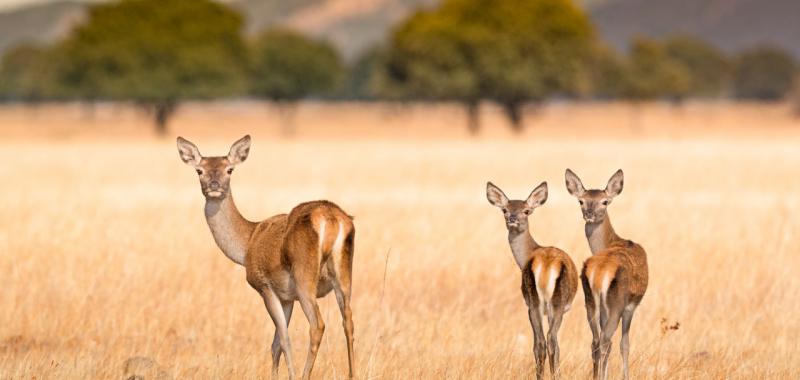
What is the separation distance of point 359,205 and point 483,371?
594 inches

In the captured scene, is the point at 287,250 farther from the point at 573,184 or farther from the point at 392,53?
the point at 392,53

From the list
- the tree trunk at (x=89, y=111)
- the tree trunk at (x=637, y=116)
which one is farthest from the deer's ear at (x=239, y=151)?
the tree trunk at (x=89, y=111)

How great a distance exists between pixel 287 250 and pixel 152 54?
64.6 meters

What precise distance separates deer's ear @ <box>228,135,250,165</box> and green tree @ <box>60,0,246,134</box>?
61.9 meters

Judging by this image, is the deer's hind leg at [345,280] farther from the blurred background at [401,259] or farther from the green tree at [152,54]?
the green tree at [152,54]

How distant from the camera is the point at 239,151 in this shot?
832cm

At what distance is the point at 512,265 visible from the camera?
1475 cm

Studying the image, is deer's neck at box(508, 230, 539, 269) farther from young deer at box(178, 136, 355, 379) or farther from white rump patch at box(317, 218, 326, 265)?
white rump patch at box(317, 218, 326, 265)

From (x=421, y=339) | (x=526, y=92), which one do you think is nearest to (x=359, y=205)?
(x=421, y=339)

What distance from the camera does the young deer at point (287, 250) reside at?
7629 millimetres

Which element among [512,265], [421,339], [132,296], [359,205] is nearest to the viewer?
[421,339]

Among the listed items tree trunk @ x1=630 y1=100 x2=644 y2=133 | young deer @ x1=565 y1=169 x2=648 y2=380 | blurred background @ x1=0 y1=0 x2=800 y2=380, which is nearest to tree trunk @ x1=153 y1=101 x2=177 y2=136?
blurred background @ x1=0 y1=0 x2=800 y2=380

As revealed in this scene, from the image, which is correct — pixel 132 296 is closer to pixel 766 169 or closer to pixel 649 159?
pixel 766 169

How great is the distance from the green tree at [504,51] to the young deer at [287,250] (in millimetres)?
61097
